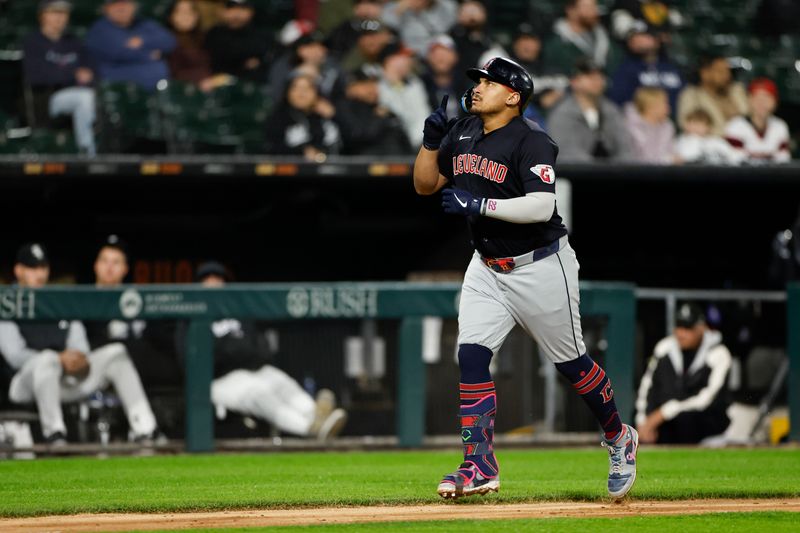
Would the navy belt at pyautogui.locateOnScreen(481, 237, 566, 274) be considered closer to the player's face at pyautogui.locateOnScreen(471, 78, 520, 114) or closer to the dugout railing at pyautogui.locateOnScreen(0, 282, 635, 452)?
the player's face at pyautogui.locateOnScreen(471, 78, 520, 114)

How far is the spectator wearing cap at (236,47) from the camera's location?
12.2m

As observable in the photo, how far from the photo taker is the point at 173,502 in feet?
17.9

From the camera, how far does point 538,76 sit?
12680mm

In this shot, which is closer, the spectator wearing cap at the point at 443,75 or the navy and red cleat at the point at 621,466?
the navy and red cleat at the point at 621,466

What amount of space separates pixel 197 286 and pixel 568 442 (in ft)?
9.13

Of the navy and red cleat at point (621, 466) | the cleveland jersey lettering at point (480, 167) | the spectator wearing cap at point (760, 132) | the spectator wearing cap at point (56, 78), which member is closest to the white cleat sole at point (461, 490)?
the navy and red cleat at point (621, 466)

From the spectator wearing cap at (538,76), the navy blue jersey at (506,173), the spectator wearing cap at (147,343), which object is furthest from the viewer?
the spectator wearing cap at (538,76)

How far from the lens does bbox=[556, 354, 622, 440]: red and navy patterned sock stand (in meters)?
5.51

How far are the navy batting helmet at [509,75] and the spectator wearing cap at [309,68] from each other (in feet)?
21.3

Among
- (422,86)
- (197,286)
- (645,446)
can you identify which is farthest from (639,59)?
(197,286)

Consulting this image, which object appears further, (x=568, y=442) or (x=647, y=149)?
(x=647, y=149)

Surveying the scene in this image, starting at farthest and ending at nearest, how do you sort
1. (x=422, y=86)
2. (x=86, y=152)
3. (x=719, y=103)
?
(x=719, y=103) < (x=422, y=86) < (x=86, y=152)

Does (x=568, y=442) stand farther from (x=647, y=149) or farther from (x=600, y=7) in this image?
(x=600, y=7)

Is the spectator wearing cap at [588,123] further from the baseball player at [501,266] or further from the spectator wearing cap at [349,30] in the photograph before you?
the baseball player at [501,266]
